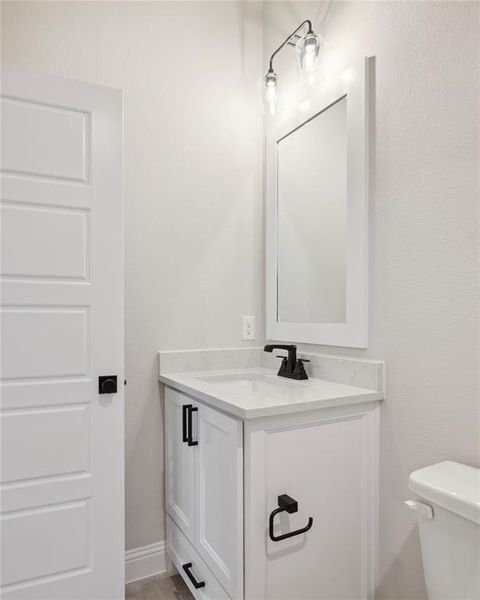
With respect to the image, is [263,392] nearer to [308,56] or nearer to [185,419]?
[185,419]

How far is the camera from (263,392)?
1498 millimetres

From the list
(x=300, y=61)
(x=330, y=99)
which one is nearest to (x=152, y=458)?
(x=330, y=99)

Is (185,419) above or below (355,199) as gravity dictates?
below

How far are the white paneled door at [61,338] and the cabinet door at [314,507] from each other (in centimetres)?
56

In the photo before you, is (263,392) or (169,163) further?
(169,163)

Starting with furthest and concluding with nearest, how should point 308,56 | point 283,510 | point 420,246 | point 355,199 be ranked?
point 308,56, point 355,199, point 420,246, point 283,510

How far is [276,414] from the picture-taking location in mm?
1203

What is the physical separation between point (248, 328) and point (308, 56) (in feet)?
4.05

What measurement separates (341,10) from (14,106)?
1.29 m

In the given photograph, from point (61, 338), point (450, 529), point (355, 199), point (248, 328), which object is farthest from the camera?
point (248, 328)

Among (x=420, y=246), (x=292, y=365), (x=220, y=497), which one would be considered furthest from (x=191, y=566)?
(x=420, y=246)

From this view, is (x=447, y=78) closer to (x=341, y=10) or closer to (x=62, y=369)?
(x=341, y=10)

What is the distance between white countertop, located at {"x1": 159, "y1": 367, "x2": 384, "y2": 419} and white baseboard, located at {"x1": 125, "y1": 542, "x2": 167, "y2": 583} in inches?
29.2

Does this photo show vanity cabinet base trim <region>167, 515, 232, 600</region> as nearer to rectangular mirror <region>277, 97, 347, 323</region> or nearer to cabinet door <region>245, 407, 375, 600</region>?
cabinet door <region>245, 407, 375, 600</region>
